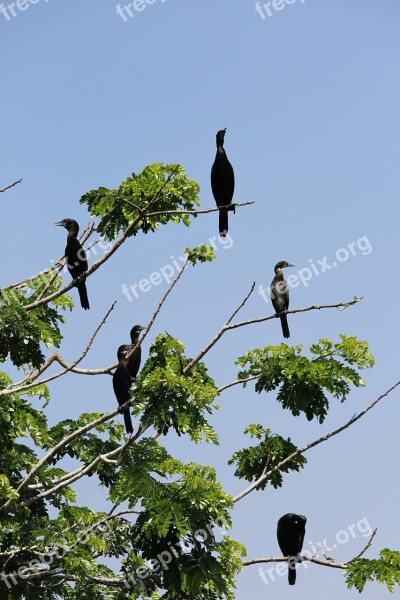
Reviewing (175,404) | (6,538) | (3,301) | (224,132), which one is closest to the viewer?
(175,404)

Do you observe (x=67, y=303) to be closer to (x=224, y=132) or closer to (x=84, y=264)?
(x=84, y=264)

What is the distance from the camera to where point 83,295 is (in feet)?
37.8

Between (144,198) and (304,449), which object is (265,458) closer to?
(304,449)

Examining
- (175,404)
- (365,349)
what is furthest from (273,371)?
(175,404)

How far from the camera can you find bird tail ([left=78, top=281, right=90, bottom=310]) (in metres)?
11.4

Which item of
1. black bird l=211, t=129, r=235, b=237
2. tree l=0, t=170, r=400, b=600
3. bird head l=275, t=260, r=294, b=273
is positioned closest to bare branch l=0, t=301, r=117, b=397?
tree l=0, t=170, r=400, b=600

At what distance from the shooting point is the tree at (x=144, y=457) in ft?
31.7

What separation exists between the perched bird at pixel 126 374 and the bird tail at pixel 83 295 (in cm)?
91

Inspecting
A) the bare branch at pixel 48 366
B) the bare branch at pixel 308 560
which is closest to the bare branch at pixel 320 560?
the bare branch at pixel 308 560

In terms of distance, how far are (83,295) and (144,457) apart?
7.30ft

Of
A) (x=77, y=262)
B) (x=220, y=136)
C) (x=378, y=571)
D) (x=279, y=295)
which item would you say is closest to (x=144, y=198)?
(x=77, y=262)

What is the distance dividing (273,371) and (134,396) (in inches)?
78.4

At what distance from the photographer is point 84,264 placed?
1137 cm

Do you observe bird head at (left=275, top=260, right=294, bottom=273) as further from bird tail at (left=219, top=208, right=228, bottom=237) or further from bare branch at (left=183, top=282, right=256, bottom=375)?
bare branch at (left=183, top=282, right=256, bottom=375)
